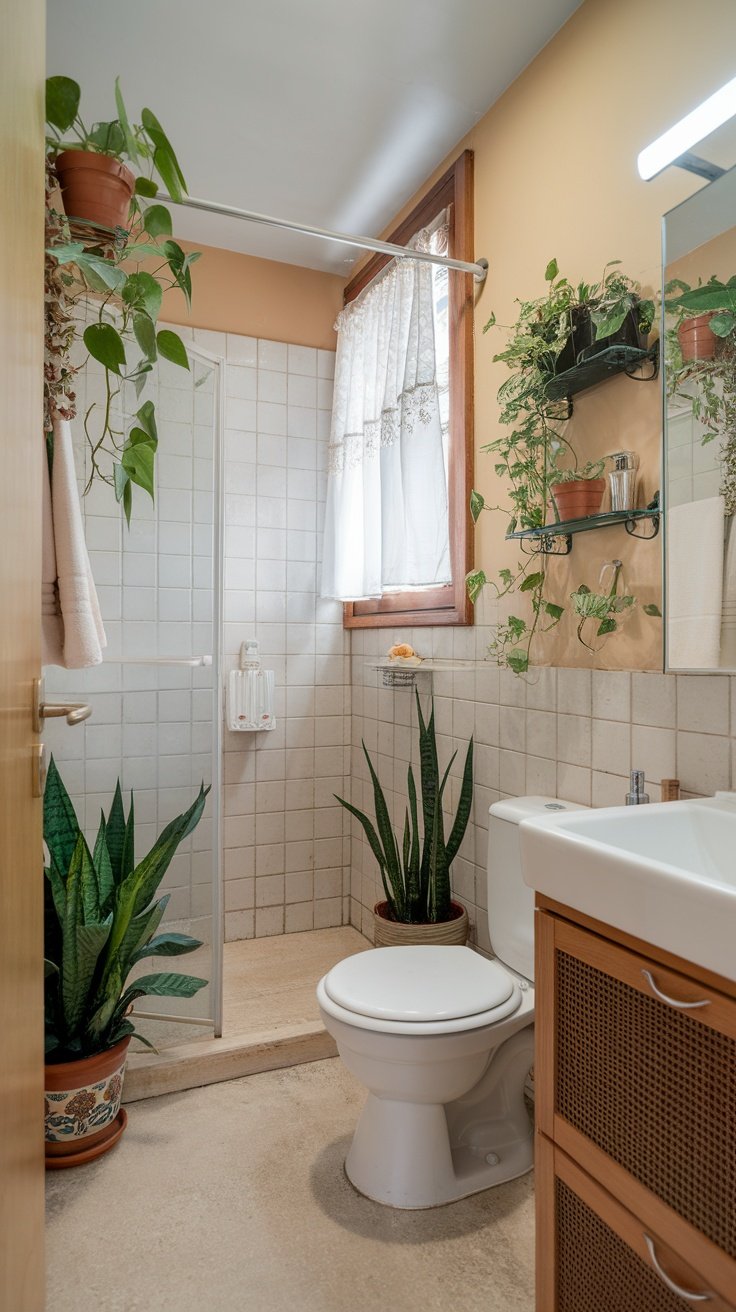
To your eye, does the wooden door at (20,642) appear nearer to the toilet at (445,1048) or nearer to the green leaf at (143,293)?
the green leaf at (143,293)

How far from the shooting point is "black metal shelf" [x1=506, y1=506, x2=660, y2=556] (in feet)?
5.09

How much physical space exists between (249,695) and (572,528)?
1.55 metres

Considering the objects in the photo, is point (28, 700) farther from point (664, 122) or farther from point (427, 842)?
point (664, 122)

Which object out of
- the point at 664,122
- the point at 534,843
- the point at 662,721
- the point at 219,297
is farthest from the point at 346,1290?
the point at 219,297

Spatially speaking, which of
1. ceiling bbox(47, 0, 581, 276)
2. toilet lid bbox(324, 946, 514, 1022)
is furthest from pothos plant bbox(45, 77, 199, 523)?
toilet lid bbox(324, 946, 514, 1022)

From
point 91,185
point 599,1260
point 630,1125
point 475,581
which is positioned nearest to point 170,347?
point 91,185

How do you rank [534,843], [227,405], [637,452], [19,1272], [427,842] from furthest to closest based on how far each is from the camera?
[227,405] < [427,842] < [637,452] < [534,843] < [19,1272]

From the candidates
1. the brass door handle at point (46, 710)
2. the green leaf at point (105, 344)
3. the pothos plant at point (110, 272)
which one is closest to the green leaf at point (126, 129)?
the pothos plant at point (110, 272)

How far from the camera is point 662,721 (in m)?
1.51

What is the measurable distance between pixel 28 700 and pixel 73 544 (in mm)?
636

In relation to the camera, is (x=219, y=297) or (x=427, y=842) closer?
(x=427, y=842)

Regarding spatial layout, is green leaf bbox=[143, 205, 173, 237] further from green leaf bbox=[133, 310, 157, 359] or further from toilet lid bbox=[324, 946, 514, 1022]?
toilet lid bbox=[324, 946, 514, 1022]

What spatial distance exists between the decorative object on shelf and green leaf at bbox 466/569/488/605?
1.07 m

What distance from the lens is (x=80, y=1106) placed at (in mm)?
1672
